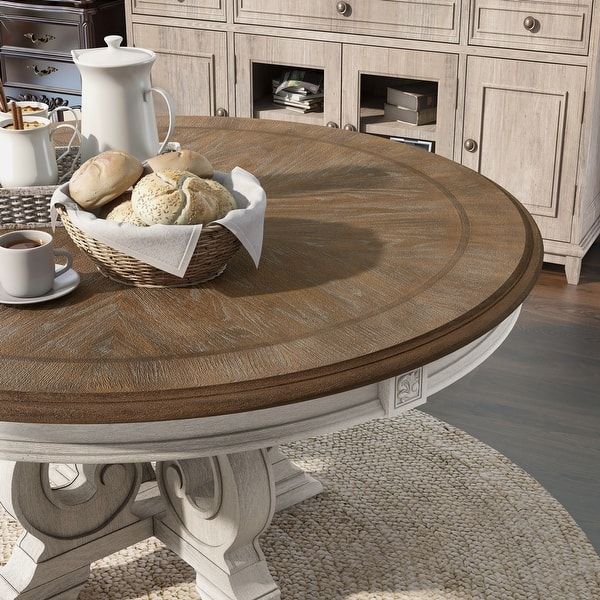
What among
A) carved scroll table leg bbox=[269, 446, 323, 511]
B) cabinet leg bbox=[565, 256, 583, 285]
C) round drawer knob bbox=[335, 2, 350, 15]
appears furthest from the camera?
round drawer knob bbox=[335, 2, 350, 15]

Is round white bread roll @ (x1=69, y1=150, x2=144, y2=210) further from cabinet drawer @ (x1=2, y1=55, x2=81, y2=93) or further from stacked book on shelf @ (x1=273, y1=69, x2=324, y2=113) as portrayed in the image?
cabinet drawer @ (x1=2, y1=55, x2=81, y2=93)

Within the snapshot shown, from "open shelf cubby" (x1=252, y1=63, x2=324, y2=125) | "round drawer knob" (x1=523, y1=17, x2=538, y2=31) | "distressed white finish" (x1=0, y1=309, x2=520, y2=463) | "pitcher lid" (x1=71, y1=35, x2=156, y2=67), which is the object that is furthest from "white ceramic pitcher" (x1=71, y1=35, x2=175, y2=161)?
"open shelf cubby" (x1=252, y1=63, x2=324, y2=125)

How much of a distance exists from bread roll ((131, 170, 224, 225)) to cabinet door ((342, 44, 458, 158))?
204 centimetres

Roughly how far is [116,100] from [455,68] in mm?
1787

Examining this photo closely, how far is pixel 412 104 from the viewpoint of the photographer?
11.6 feet

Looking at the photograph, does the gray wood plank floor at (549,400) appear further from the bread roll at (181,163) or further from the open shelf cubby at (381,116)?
the bread roll at (181,163)

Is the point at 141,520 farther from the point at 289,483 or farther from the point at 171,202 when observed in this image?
the point at 171,202

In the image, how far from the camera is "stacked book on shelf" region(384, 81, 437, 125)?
3521mm

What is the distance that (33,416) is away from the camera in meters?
1.21

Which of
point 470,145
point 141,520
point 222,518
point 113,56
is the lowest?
point 141,520

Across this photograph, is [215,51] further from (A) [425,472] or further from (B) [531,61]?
(A) [425,472]

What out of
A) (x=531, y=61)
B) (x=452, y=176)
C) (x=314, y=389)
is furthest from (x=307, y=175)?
(x=531, y=61)

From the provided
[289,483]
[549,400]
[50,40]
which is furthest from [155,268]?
[50,40]

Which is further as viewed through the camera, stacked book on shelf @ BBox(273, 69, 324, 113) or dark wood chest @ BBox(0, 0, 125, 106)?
dark wood chest @ BBox(0, 0, 125, 106)
